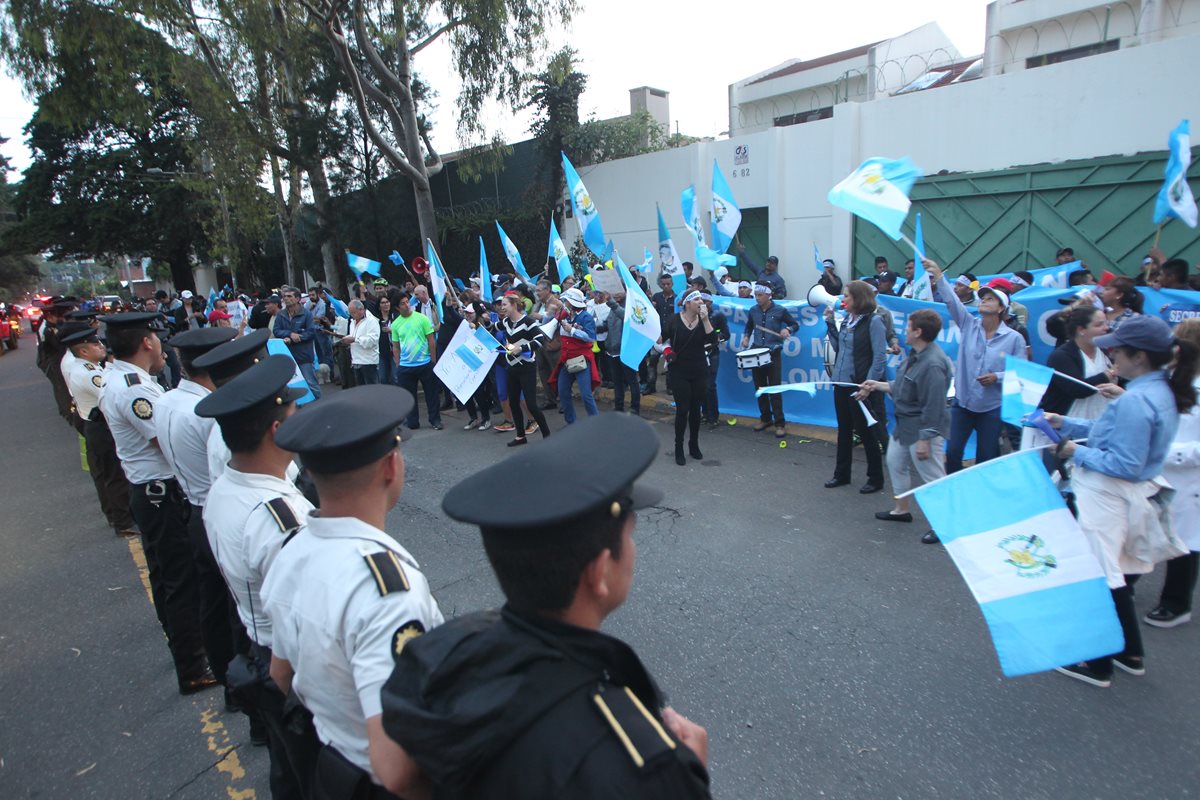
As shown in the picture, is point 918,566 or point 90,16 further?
point 90,16

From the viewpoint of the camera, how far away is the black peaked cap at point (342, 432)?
1.75 m

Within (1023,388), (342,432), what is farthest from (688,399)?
(342,432)

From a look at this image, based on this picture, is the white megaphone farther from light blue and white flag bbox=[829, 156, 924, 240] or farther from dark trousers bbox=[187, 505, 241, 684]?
dark trousers bbox=[187, 505, 241, 684]

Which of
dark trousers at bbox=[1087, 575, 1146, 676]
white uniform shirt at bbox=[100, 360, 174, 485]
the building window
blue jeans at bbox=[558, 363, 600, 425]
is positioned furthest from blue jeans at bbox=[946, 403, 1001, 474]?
the building window

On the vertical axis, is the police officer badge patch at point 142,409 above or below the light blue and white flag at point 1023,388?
above

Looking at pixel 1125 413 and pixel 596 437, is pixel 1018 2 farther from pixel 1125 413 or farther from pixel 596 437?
pixel 596 437

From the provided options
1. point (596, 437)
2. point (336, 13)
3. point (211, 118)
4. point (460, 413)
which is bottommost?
point (460, 413)

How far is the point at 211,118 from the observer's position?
1808 cm

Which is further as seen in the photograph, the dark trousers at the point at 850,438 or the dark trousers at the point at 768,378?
the dark trousers at the point at 768,378

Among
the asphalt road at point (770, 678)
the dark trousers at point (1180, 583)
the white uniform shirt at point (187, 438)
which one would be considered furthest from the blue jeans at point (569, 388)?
the dark trousers at point (1180, 583)

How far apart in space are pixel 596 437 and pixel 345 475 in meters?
0.84

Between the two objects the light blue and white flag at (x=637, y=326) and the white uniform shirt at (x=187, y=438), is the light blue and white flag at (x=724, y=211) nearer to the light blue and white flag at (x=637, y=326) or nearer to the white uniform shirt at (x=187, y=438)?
the light blue and white flag at (x=637, y=326)

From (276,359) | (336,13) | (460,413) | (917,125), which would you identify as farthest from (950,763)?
(336,13)

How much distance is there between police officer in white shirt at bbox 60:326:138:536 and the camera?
600 centimetres
